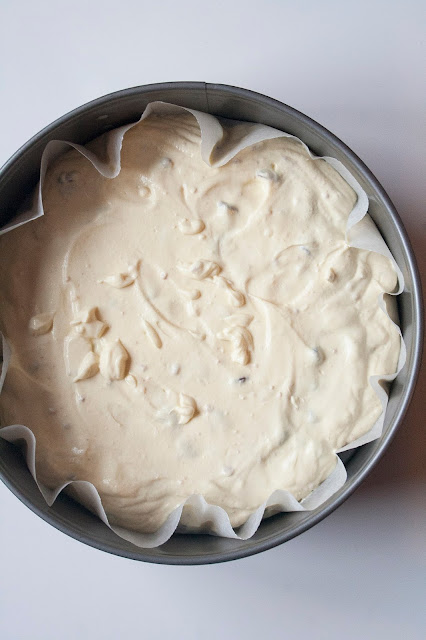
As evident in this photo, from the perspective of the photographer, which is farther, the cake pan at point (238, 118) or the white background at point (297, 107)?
the white background at point (297, 107)

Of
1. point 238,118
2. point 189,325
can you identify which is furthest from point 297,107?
point 189,325

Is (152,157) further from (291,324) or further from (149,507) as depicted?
(149,507)

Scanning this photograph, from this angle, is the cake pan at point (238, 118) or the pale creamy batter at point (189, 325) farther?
the pale creamy batter at point (189, 325)

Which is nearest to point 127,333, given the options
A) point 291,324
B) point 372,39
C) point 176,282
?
point 176,282
